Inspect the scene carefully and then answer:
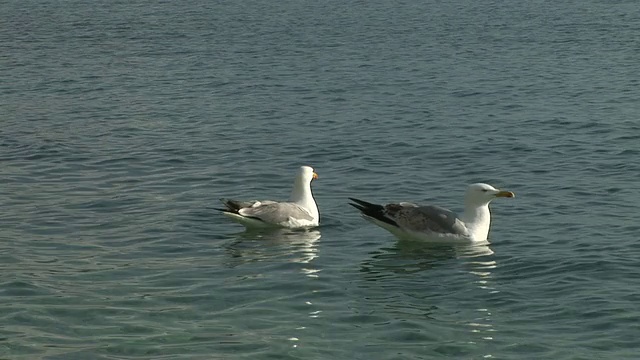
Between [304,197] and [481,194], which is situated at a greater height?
[481,194]

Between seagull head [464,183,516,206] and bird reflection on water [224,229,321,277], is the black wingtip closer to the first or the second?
bird reflection on water [224,229,321,277]

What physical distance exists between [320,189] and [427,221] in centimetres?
388

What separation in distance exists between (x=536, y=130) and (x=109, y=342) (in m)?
14.1

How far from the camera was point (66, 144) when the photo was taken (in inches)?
931

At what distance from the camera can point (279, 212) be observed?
16938mm

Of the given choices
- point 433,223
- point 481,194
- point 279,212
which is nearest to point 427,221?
point 433,223

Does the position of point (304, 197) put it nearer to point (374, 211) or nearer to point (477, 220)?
point (374, 211)

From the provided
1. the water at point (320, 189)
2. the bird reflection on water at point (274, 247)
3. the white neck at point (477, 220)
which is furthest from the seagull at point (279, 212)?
the white neck at point (477, 220)

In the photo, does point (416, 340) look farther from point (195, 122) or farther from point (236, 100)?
point (236, 100)

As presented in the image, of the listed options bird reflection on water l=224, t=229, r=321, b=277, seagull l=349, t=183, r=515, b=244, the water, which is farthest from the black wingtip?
bird reflection on water l=224, t=229, r=321, b=277

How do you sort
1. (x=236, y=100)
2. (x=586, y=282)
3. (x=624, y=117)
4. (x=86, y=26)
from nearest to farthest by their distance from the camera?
1. (x=586, y=282)
2. (x=624, y=117)
3. (x=236, y=100)
4. (x=86, y=26)

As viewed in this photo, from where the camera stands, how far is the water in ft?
40.2

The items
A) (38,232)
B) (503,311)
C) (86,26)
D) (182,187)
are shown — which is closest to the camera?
(503,311)

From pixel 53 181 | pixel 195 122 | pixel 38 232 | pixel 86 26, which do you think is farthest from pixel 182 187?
pixel 86 26
